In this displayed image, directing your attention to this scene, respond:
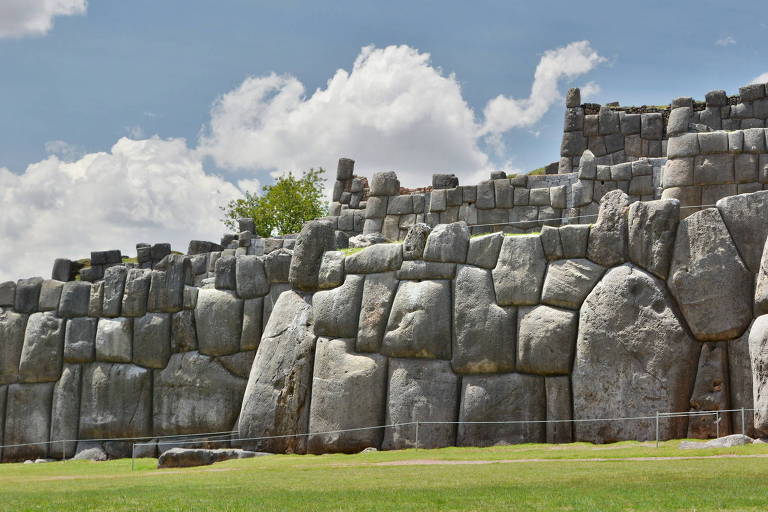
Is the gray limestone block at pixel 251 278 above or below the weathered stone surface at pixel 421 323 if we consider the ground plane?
above

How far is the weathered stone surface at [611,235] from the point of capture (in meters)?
20.1

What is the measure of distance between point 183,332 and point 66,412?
13.5 feet

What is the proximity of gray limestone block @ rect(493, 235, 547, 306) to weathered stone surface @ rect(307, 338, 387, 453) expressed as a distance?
9.82 feet

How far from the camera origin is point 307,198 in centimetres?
6656

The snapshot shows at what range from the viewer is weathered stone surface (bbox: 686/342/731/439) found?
18812mm

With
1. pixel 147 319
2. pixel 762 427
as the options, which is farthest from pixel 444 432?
pixel 147 319

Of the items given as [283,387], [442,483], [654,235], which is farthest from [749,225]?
[283,387]

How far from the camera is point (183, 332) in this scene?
2573 cm

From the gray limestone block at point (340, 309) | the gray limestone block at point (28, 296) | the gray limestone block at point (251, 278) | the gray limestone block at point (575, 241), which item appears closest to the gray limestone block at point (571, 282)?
the gray limestone block at point (575, 241)

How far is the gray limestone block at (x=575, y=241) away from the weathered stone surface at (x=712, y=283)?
1.87 metres

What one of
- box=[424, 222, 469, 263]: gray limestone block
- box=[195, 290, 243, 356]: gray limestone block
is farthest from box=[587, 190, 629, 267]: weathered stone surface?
box=[195, 290, 243, 356]: gray limestone block

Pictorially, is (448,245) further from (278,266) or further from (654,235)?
(278,266)

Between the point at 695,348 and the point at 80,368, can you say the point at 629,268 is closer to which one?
the point at 695,348

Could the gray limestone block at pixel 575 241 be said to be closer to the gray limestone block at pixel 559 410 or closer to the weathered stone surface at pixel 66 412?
the gray limestone block at pixel 559 410
